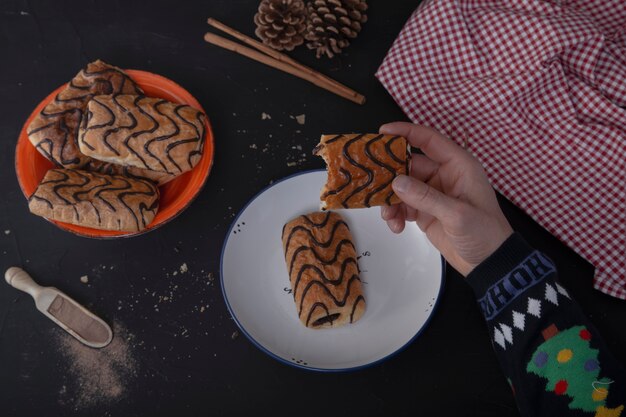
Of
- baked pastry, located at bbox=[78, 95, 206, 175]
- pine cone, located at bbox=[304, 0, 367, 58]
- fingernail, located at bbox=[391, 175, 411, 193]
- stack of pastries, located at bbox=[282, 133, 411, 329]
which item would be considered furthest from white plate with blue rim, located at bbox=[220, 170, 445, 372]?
pine cone, located at bbox=[304, 0, 367, 58]

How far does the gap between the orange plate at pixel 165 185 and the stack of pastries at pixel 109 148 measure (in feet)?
0.12

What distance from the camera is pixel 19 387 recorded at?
1539 mm

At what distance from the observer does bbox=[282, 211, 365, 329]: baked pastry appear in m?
1.42

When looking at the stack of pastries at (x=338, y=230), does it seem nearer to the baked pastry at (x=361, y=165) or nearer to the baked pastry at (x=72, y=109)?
the baked pastry at (x=361, y=165)

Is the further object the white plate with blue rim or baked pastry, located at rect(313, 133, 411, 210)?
the white plate with blue rim

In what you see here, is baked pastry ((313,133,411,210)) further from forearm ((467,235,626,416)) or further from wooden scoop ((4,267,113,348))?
wooden scoop ((4,267,113,348))

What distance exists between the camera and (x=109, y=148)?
1.39 meters

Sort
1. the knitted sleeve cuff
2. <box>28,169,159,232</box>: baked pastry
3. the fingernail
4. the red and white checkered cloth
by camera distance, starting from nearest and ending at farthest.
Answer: the fingernail
the knitted sleeve cuff
<box>28,169,159,232</box>: baked pastry
the red and white checkered cloth

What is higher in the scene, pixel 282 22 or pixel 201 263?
pixel 282 22

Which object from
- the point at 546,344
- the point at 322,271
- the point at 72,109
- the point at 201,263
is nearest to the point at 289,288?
the point at 322,271

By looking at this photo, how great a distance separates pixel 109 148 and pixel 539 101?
1.39m

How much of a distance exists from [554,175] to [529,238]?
0.22 m

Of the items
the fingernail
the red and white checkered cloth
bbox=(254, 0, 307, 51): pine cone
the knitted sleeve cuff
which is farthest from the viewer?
bbox=(254, 0, 307, 51): pine cone

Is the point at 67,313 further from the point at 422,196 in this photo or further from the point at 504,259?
the point at 504,259
